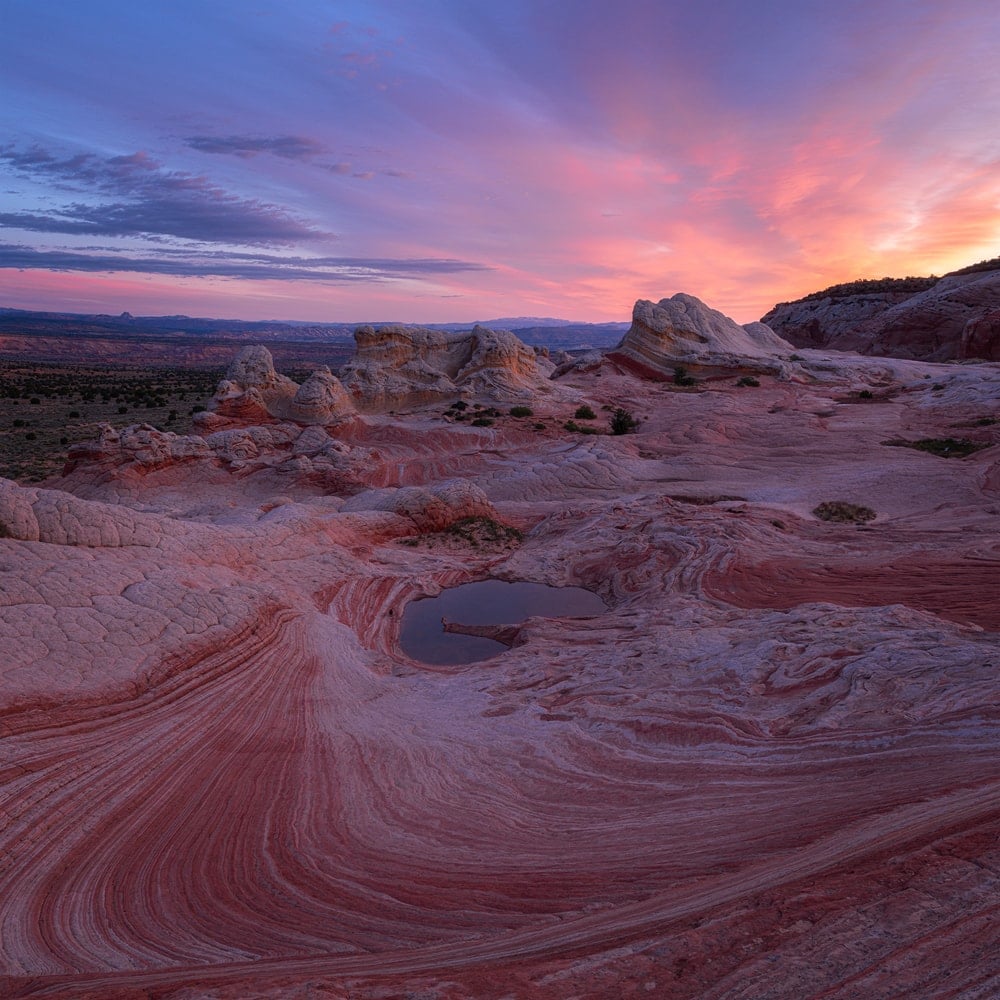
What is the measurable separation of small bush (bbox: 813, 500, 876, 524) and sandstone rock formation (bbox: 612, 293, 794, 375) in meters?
25.6

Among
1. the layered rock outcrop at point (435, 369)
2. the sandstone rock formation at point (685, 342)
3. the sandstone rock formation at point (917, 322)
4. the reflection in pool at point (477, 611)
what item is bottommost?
the reflection in pool at point (477, 611)

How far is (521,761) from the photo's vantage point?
793 cm

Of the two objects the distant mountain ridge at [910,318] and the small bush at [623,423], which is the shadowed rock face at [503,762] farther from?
the distant mountain ridge at [910,318]

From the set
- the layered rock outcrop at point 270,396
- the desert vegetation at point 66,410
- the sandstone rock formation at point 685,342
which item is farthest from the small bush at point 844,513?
the desert vegetation at point 66,410

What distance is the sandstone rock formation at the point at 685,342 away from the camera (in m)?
43.1

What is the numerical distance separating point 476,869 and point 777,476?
2055cm

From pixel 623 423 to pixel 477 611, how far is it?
1964cm

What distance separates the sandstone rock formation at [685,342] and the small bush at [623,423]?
11.9m

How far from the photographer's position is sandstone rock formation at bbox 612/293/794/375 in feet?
141

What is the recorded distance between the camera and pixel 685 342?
148ft

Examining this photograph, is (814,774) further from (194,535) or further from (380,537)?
(380,537)

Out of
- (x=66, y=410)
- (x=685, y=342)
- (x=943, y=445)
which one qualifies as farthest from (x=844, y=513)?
(x=66, y=410)

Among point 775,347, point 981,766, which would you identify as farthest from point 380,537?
point 775,347

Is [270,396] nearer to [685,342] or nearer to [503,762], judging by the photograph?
[685,342]
